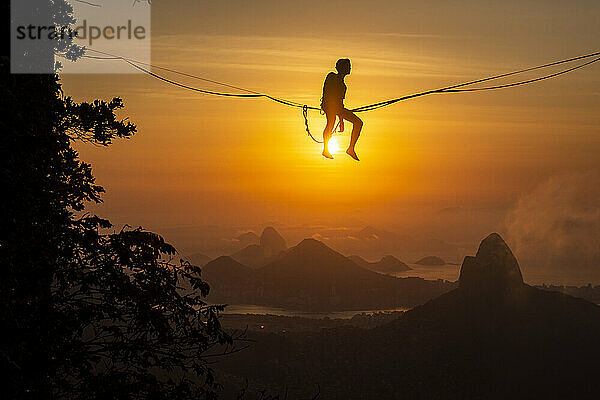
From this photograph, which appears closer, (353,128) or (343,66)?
(343,66)

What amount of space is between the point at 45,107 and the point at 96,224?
291 cm

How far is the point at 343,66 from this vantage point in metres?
13.6

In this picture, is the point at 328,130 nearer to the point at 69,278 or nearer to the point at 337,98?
the point at 337,98

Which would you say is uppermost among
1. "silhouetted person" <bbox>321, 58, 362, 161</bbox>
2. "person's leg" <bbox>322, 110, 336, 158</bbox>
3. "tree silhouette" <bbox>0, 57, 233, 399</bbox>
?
"silhouetted person" <bbox>321, 58, 362, 161</bbox>

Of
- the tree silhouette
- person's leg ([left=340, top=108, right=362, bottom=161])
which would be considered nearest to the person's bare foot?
person's leg ([left=340, top=108, right=362, bottom=161])

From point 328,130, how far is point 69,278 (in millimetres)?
5927

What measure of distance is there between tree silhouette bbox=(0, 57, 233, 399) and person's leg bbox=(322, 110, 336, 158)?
3662mm

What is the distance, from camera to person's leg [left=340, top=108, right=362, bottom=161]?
560 inches

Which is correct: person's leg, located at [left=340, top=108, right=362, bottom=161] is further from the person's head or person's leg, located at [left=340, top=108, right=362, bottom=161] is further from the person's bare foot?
the person's head

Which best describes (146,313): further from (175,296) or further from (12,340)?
(12,340)

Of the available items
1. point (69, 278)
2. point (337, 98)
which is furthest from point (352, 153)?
point (69, 278)

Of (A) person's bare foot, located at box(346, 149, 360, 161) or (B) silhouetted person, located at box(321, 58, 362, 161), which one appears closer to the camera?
(B) silhouetted person, located at box(321, 58, 362, 161)

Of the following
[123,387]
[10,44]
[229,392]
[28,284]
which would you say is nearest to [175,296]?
[123,387]

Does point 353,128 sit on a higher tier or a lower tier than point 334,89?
lower
